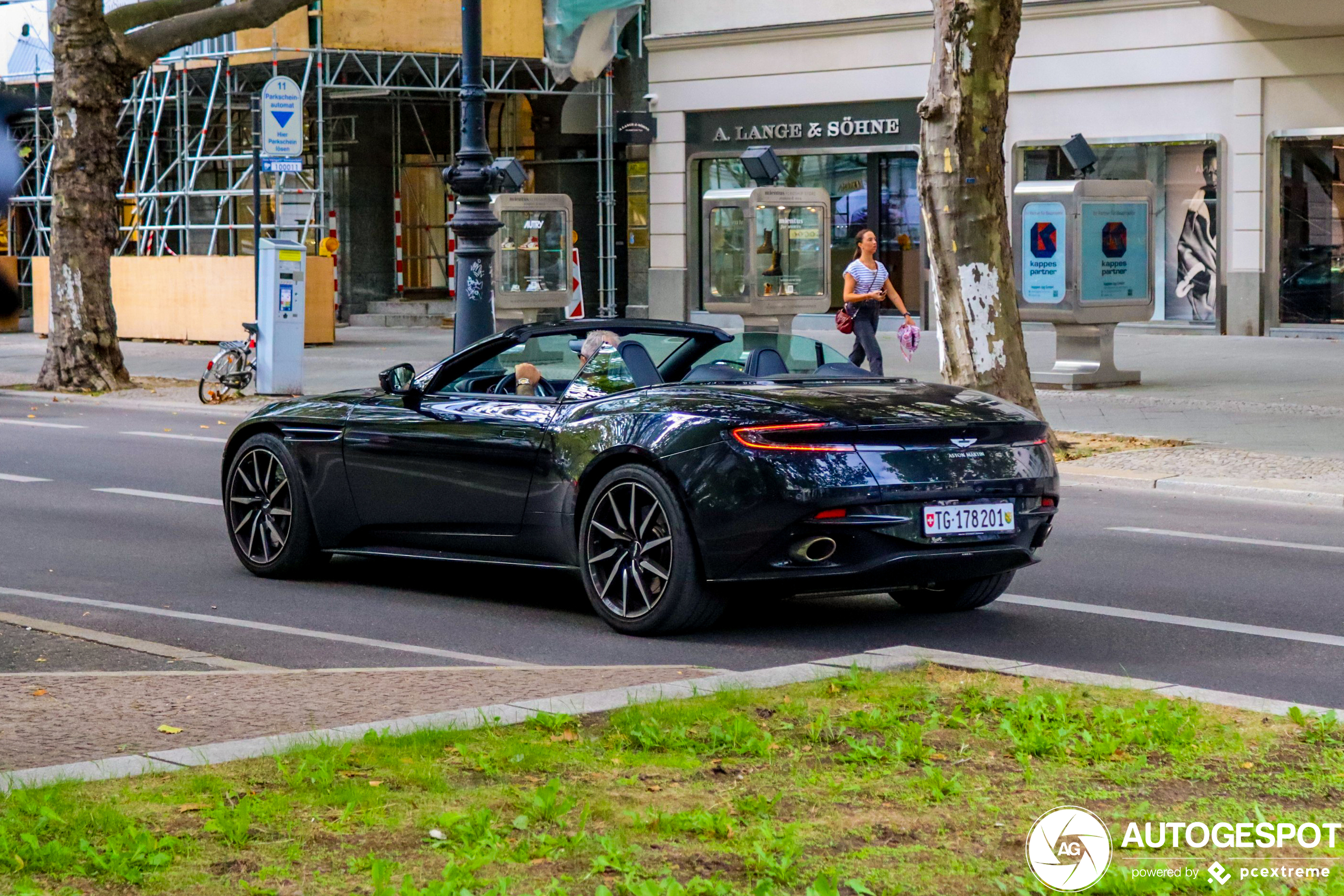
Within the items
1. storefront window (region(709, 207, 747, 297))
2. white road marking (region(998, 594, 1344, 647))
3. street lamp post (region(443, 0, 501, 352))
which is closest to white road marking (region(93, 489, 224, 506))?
street lamp post (region(443, 0, 501, 352))

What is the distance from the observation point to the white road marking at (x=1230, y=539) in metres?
10.3

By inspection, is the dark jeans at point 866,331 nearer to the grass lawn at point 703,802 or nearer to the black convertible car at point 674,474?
the black convertible car at point 674,474

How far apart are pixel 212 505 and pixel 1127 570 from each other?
5997 mm

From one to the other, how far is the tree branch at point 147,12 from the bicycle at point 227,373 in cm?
418

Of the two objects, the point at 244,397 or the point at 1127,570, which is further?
the point at 244,397

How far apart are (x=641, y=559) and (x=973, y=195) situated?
27.0ft

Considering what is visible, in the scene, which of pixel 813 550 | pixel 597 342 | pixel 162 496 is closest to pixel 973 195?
pixel 162 496

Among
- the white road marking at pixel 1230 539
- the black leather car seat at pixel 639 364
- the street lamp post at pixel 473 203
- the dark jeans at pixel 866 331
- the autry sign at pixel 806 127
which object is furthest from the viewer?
the autry sign at pixel 806 127

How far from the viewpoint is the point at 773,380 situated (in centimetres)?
808

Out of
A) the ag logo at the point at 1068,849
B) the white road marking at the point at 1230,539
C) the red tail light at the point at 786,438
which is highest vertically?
the red tail light at the point at 786,438

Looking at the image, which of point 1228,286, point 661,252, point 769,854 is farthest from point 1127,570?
point 661,252

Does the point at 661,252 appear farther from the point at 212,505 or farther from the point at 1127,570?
the point at 1127,570

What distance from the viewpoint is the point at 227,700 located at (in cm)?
599

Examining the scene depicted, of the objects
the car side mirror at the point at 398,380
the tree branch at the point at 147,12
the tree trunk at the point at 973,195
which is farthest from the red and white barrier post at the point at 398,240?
the car side mirror at the point at 398,380
